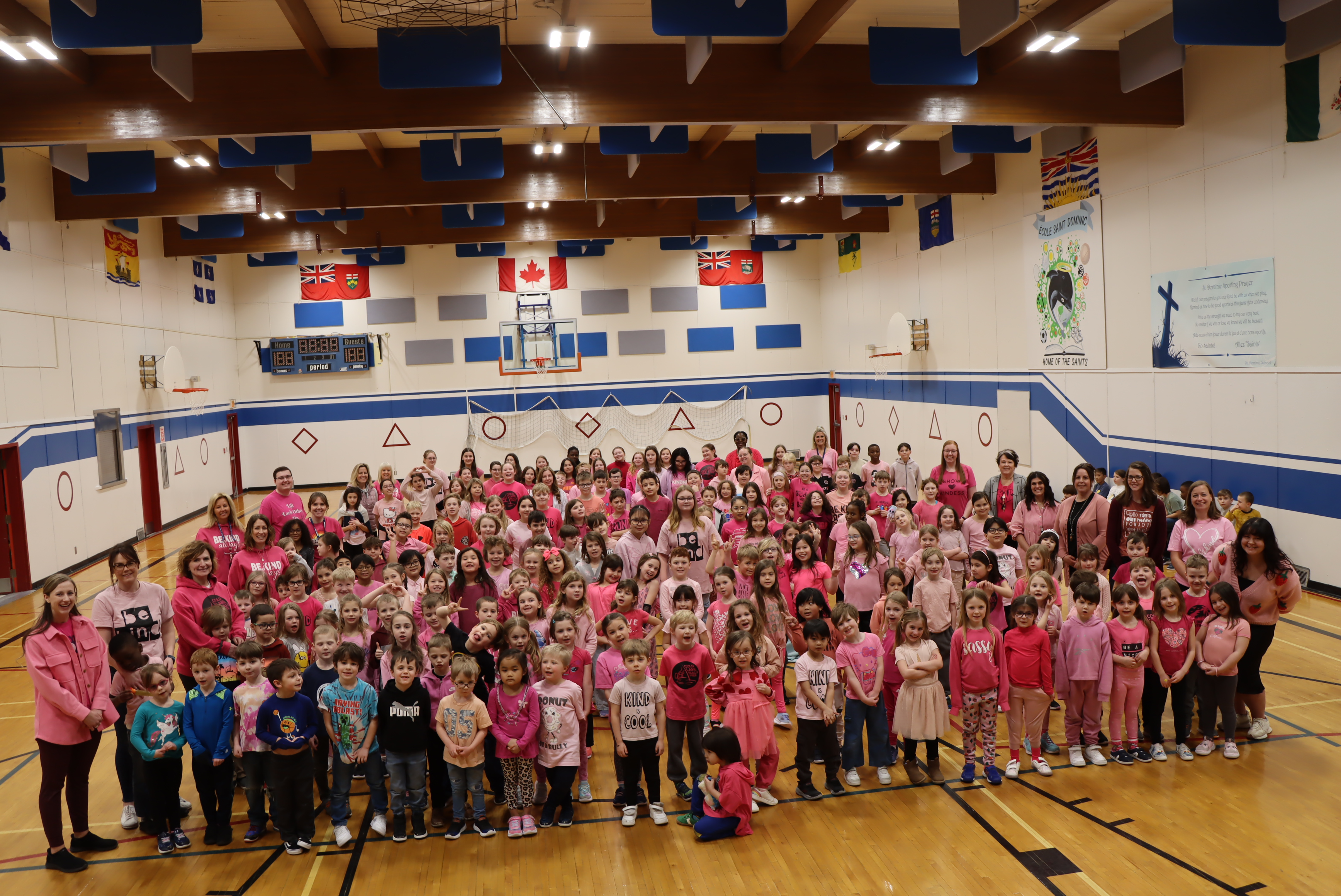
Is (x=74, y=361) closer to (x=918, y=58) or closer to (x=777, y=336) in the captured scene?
(x=918, y=58)

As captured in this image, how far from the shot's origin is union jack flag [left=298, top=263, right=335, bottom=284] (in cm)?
2053

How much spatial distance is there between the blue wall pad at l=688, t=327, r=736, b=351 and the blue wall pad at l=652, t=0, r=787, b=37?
47.3 ft

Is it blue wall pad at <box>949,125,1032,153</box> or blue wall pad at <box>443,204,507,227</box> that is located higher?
blue wall pad at <box>443,204,507,227</box>

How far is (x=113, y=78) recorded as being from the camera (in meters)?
8.20

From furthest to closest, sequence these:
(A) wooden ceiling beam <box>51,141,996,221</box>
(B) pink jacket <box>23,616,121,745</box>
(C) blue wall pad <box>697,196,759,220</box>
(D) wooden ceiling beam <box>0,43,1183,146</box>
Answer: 1. (C) blue wall pad <box>697,196,759,220</box>
2. (A) wooden ceiling beam <box>51,141,996,221</box>
3. (D) wooden ceiling beam <box>0,43,1183,146</box>
4. (B) pink jacket <box>23,616,121,745</box>

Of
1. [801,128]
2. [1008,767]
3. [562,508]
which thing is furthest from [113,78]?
[1008,767]

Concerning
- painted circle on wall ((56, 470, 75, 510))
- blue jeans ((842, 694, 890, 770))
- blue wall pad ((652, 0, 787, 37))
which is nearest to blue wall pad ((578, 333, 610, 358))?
painted circle on wall ((56, 470, 75, 510))

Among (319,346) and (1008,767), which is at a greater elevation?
(319,346)

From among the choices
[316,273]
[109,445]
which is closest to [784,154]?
[109,445]

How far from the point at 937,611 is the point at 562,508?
15.3 feet

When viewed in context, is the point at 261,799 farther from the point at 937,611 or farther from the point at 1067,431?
the point at 1067,431

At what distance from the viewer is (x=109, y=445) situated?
47.1 feet

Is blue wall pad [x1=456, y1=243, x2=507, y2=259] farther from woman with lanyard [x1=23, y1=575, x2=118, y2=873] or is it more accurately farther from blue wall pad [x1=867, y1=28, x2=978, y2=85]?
woman with lanyard [x1=23, y1=575, x2=118, y2=873]

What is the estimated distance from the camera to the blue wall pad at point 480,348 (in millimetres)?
20938
